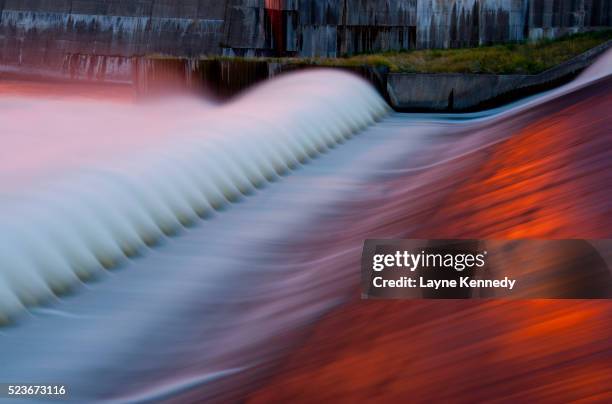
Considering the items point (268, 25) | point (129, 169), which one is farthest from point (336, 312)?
point (268, 25)

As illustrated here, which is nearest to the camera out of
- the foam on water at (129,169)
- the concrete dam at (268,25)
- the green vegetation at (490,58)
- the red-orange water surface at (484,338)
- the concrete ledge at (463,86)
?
the red-orange water surface at (484,338)

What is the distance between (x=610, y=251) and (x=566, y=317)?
0.49 m

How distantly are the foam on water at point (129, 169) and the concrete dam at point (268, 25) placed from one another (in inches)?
230

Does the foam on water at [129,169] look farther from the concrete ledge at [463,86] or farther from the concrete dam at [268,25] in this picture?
the concrete dam at [268,25]

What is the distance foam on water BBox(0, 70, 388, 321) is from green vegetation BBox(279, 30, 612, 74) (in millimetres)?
1968

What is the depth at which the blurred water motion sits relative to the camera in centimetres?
383

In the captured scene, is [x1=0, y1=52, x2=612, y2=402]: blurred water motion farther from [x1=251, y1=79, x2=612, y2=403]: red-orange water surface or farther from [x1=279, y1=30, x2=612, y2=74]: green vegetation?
[x1=279, y1=30, x2=612, y2=74]: green vegetation

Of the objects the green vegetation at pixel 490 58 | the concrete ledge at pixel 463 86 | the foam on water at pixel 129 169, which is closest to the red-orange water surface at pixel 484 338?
the foam on water at pixel 129 169

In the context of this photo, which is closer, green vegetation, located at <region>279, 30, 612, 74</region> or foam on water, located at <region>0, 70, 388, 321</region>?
foam on water, located at <region>0, 70, 388, 321</region>

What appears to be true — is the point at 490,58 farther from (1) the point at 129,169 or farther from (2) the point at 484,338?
(2) the point at 484,338

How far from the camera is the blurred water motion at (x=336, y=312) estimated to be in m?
3.83

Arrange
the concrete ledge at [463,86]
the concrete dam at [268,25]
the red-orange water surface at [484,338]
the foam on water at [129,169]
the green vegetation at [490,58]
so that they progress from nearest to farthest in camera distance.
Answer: the red-orange water surface at [484,338]
the foam on water at [129,169]
the concrete ledge at [463,86]
the green vegetation at [490,58]
the concrete dam at [268,25]

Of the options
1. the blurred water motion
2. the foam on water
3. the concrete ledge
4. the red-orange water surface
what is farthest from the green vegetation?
the red-orange water surface

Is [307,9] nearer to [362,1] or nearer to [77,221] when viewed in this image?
[362,1]
